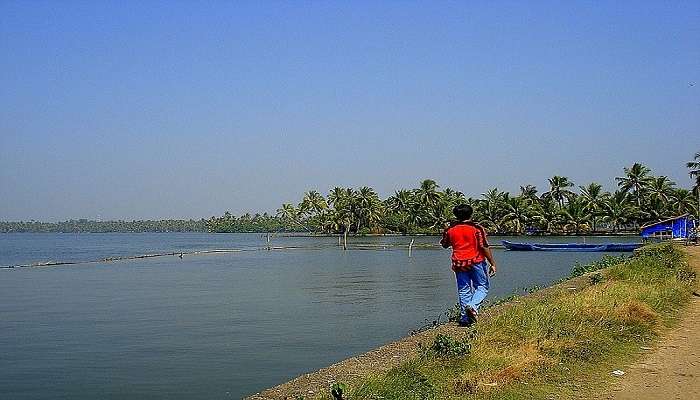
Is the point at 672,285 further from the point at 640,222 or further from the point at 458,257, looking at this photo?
the point at 640,222

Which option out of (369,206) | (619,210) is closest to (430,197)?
(369,206)

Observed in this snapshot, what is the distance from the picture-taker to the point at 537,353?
25.1ft

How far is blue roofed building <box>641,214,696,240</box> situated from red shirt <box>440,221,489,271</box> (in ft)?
141

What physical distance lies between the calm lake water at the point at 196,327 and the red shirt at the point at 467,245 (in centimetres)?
414

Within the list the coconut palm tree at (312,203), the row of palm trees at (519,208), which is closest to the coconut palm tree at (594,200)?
the row of palm trees at (519,208)

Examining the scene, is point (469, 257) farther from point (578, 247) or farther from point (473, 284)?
point (578, 247)

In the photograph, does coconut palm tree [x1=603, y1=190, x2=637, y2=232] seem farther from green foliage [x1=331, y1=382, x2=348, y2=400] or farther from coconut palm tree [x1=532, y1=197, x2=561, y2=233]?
green foliage [x1=331, y1=382, x2=348, y2=400]

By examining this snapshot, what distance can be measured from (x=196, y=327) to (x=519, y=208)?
3532 inches

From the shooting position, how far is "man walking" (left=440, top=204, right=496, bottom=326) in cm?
948

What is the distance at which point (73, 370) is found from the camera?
534 inches

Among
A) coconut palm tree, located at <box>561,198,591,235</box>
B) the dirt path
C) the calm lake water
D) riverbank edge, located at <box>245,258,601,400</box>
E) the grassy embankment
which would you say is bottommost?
the calm lake water

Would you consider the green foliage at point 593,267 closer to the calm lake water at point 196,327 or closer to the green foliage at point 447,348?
the calm lake water at point 196,327

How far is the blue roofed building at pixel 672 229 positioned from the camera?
55247 millimetres

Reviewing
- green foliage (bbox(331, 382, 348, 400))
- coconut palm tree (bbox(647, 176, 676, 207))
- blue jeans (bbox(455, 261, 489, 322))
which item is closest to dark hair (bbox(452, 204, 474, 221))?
blue jeans (bbox(455, 261, 489, 322))
